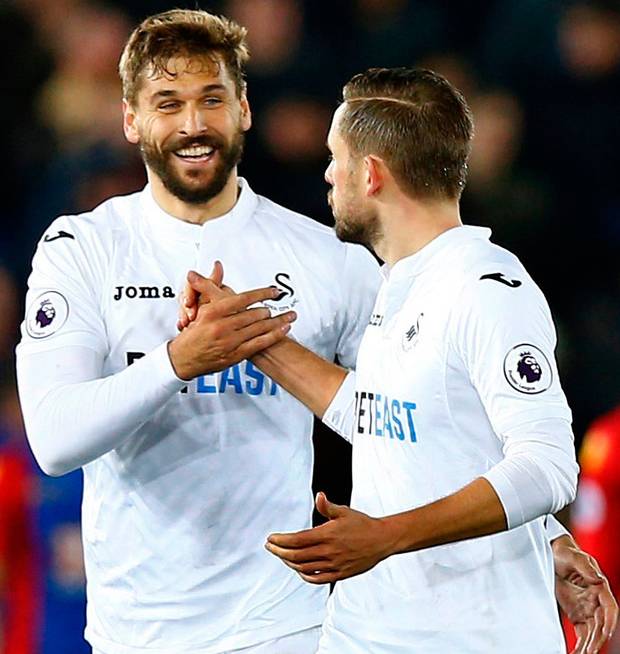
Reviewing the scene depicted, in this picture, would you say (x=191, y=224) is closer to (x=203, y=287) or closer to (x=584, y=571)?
(x=203, y=287)

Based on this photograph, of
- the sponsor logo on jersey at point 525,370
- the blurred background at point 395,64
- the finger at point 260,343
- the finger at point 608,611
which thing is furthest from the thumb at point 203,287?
the blurred background at point 395,64

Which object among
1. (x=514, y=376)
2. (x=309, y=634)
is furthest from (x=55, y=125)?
(x=514, y=376)

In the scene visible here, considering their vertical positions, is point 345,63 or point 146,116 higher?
point 345,63

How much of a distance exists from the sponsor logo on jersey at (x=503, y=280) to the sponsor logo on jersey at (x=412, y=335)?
0.16 m

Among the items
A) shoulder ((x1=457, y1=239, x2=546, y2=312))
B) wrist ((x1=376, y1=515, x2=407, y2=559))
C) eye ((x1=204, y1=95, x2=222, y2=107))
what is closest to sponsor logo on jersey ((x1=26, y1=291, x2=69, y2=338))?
eye ((x1=204, y1=95, x2=222, y2=107))

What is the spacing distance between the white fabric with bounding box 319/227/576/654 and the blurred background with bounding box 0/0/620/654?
309 cm

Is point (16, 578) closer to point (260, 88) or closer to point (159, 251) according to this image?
point (159, 251)

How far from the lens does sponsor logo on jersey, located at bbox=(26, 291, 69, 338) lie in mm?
3295

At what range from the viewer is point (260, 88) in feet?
21.0

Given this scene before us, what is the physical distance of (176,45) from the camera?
3.48m

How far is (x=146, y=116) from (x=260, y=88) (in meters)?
2.99

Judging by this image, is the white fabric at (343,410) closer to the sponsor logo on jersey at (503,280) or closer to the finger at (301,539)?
the sponsor logo on jersey at (503,280)

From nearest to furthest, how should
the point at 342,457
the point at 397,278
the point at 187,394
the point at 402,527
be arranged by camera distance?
the point at 402,527 → the point at 397,278 → the point at 187,394 → the point at 342,457

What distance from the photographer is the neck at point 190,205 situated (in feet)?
11.6
